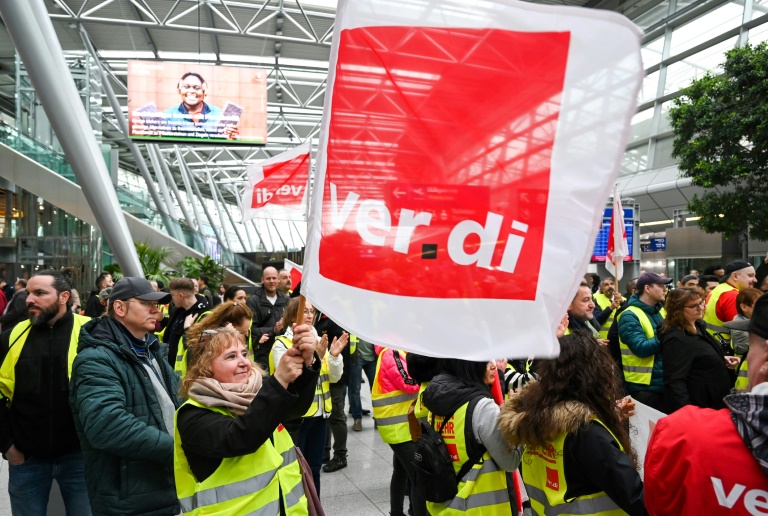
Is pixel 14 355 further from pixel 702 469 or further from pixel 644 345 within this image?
pixel 644 345

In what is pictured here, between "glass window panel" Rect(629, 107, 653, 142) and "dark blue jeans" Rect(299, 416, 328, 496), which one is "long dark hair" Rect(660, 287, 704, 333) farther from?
"glass window panel" Rect(629, 107, 653, 142)

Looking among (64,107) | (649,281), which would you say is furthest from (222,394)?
(64,107)

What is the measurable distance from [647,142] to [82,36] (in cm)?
2058

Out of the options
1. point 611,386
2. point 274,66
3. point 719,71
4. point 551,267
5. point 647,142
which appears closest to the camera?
point 551,267

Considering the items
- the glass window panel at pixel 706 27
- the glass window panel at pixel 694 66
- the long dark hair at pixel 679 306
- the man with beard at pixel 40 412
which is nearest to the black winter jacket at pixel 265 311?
the man with beard at pixel 40 412

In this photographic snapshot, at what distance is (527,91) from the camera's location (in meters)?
1.95

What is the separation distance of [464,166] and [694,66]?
22.8 m

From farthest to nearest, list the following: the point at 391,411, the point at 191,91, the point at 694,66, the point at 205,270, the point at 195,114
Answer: the point at 694,66 < the point at 205,270 < the point at 195,114 < the point at 191,91 < the point at 391,411

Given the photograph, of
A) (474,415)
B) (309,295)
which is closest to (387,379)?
(474,415)

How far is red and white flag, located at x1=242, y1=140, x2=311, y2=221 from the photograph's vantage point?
9.19 metres

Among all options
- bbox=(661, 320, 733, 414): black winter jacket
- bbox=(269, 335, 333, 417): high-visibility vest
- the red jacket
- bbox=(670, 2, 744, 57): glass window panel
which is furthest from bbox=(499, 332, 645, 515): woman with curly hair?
bbox=(670, 2, 744, 57): glass window panel

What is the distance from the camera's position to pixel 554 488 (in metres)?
2.44

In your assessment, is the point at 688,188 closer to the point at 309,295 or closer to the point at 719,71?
the point at 719,71

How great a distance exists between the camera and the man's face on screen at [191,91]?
1681 cm
